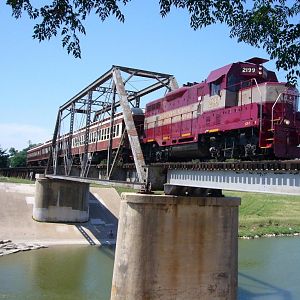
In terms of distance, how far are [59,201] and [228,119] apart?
95.0ft

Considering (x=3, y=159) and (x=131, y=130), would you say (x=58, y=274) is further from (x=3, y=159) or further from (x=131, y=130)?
(x=3, y=159)

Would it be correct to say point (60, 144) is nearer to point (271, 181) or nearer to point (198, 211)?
point (198, 211)

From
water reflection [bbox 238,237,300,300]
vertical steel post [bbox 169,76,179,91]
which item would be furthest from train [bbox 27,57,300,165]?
water reflection [bbox 238,237,300,300]

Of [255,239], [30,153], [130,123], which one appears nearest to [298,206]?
[255,239]

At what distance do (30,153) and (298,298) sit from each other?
55.4m

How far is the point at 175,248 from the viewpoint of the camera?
52.6 ft

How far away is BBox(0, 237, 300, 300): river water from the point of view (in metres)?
22.3

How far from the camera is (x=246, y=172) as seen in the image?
13531mm

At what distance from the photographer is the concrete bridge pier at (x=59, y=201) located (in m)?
42.4

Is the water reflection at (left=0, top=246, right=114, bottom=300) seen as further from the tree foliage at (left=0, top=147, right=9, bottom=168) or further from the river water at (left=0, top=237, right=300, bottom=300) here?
the tree foliage at (left=0, top=147, right=9, bottom=168)

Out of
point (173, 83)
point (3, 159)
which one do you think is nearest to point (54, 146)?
point (173, 83)

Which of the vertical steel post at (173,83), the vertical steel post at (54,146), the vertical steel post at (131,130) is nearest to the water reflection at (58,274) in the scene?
the vertical steel post at (131,130)

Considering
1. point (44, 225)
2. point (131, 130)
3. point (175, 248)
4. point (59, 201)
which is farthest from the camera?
point (59, 201)

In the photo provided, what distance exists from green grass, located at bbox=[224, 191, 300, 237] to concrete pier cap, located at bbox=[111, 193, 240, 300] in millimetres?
28705
